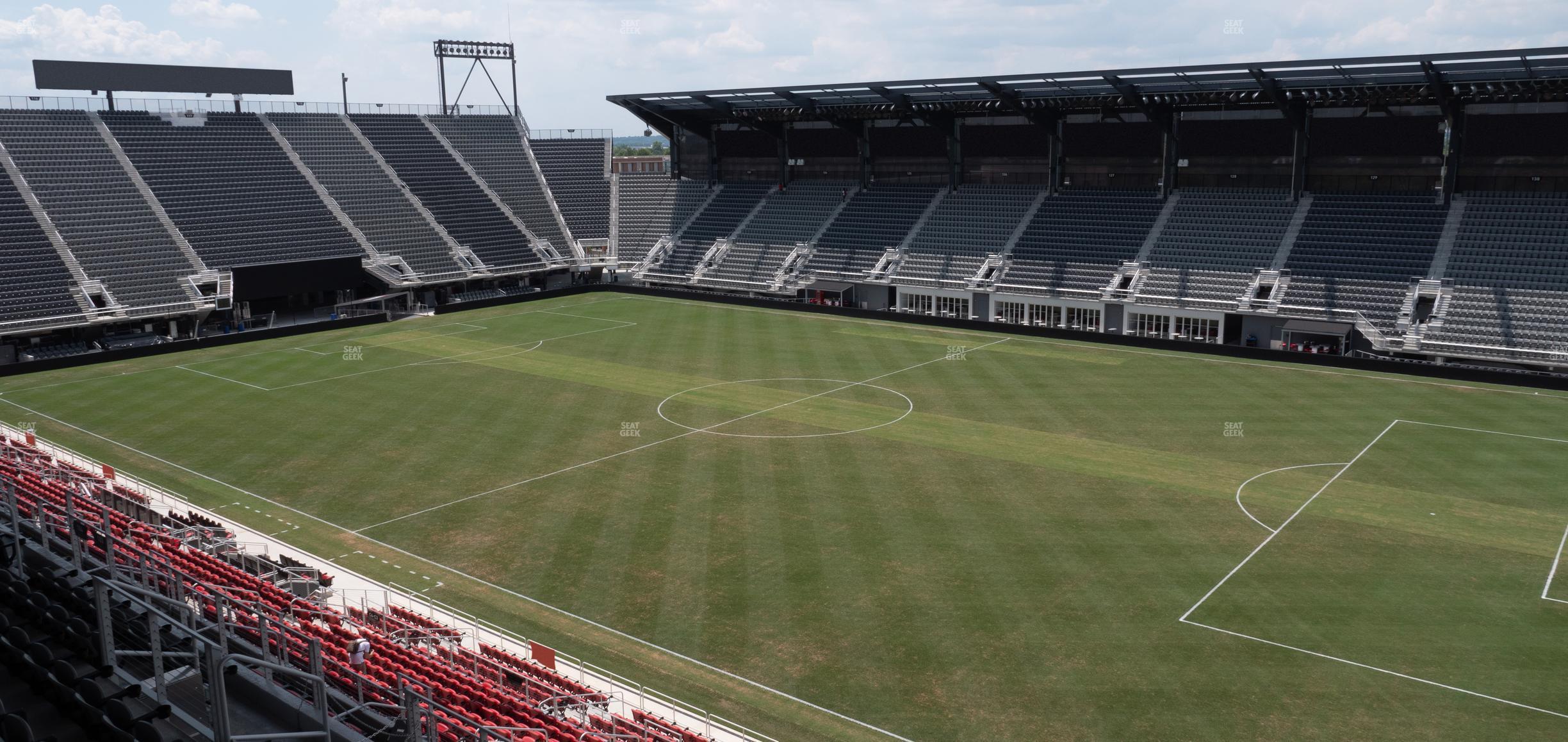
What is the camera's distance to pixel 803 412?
37.1 meters

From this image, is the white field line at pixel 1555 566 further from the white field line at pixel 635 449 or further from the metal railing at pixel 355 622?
the white field line at pixel 635 449

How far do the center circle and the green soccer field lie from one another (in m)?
0.23

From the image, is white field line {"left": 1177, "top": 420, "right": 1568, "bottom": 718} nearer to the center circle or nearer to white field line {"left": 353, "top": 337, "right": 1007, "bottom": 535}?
the center circle

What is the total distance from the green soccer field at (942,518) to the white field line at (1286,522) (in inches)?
5.5

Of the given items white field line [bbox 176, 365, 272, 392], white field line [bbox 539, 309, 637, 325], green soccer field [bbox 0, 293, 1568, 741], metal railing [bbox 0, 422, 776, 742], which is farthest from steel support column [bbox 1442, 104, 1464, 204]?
white field line [bbox 176, 365, 272, 392]

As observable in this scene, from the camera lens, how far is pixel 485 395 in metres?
40.0

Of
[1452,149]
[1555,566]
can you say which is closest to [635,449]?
[1555,566]

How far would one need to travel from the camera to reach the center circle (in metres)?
34.2

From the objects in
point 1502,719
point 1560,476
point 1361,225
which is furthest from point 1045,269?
point 1502,719

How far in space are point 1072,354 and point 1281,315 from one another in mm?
9896

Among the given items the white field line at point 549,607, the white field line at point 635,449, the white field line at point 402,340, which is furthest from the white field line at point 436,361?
the white field line at point 635,449

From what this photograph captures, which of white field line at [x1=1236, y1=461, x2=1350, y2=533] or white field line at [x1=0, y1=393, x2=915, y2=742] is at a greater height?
white field line at [x1=1236, y1=461, x2=1350, y2=533]

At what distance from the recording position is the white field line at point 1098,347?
40062 millimetres

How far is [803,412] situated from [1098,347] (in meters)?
19.2
